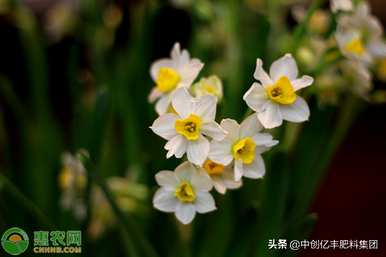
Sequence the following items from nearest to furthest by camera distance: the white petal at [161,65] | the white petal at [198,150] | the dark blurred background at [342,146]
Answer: the white petal at [198,150], the white petal at [161,65], the dark blurred background at [342,146]

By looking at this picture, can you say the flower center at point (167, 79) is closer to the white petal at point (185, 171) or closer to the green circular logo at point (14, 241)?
the white petal at point (185, 171)

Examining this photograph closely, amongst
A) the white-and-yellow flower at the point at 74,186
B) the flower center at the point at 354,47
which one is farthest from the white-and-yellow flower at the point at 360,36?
the white-and-yellow flower at the point at 74,186

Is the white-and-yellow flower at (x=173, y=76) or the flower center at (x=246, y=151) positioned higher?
the white-and-yellow flower at (x=173, y=76)

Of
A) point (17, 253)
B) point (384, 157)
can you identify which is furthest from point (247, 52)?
point (384, 157)

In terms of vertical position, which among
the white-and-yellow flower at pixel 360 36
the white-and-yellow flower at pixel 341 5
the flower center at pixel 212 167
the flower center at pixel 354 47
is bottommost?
the flower center at pixel 212 167

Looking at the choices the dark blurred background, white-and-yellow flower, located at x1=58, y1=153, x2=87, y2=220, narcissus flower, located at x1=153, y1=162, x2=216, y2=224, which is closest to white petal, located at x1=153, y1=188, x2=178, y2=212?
narcissus flower, located at x1=153, y1=162, x2=216, y2=224

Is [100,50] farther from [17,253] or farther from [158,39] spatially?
[17,253]
